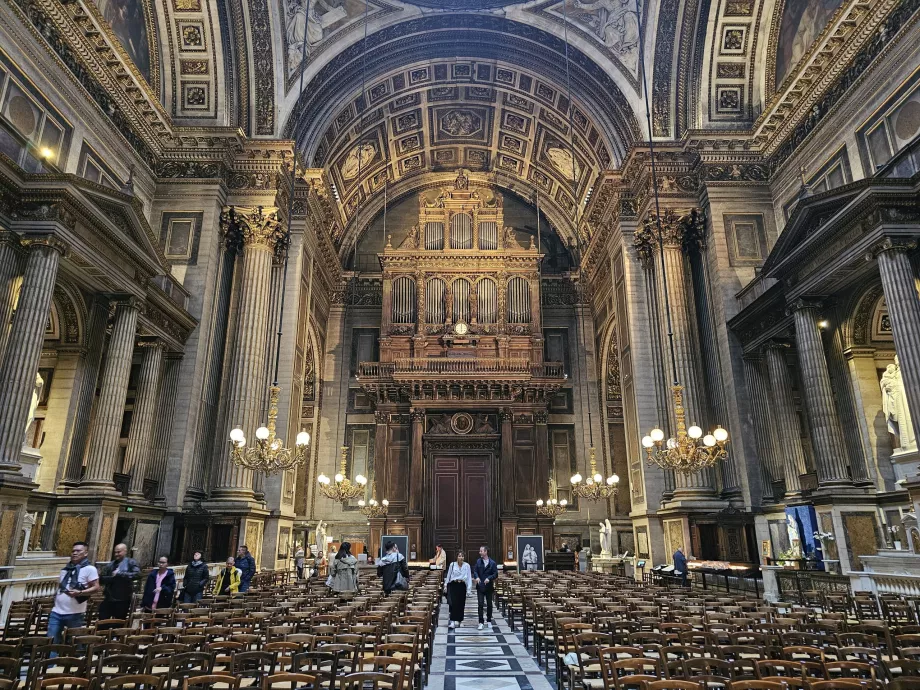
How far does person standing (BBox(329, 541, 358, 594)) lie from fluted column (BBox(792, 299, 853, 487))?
30.4 feet

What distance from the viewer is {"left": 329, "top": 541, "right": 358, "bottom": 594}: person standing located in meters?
10.3

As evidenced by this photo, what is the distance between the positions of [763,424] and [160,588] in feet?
43.8

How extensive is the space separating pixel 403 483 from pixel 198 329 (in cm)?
1061

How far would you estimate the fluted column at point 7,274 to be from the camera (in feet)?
35.9

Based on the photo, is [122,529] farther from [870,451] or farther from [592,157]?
[592,157]

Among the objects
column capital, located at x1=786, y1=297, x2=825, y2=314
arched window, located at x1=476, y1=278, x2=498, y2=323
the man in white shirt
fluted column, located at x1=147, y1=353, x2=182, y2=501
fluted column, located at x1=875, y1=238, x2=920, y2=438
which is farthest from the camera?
arched window, located at x1=476, y1=278, x2=498, y2=323

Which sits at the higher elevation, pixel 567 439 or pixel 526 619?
pixel 567 439

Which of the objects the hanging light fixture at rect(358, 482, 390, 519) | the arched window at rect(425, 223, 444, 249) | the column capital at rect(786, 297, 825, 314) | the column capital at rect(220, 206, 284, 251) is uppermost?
the arched window at rect(425, 223, 444, 249)

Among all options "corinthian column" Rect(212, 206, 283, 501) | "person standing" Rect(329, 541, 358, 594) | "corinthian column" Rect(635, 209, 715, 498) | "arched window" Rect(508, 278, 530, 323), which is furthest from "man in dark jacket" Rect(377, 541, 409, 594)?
"arched window" Rect(508, 278, 530, 323)

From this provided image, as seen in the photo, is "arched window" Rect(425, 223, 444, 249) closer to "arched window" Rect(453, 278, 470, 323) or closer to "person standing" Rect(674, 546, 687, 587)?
"arched window" Rect(453, 278, 470, 323)

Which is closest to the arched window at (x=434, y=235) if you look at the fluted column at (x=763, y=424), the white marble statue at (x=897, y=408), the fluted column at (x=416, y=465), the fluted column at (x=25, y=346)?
the fluted column at (x=416, y=465)

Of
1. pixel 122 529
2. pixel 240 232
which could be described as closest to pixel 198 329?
pixel 240 232

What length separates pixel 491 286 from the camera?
85.3 ft

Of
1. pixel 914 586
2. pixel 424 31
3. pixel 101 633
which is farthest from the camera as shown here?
pixel 424 31
